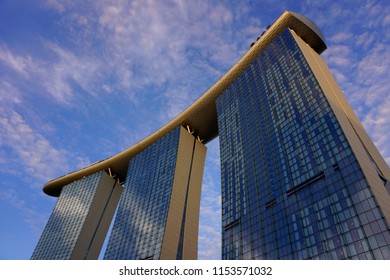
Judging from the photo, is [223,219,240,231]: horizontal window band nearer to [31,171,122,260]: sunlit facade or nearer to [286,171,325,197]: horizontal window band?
[286,171,325,197]: horizontal window band

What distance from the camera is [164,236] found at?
83.6 metres

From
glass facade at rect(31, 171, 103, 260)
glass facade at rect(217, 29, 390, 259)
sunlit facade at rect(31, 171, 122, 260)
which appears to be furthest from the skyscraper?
glass facade at rect(31, 171, 103, 260)

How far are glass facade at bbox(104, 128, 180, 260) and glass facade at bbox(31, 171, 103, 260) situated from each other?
22147mm

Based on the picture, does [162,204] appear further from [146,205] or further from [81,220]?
[81,220]

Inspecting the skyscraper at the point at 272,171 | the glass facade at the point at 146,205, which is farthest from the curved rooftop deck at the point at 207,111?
the glass facade at the point at 146,205

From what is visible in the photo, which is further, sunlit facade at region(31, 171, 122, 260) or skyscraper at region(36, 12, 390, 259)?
sunlit facade at region(31, 171, 122, 260)

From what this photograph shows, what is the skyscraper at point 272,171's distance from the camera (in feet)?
157

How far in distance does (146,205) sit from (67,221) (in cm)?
4752

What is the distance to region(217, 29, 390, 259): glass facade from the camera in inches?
1809

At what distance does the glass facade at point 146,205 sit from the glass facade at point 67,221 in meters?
22.1

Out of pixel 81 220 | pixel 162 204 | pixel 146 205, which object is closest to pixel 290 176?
pixel 162 204

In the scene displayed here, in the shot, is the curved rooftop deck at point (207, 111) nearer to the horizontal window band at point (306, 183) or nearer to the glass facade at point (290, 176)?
the glass facade at point (290, 176)
